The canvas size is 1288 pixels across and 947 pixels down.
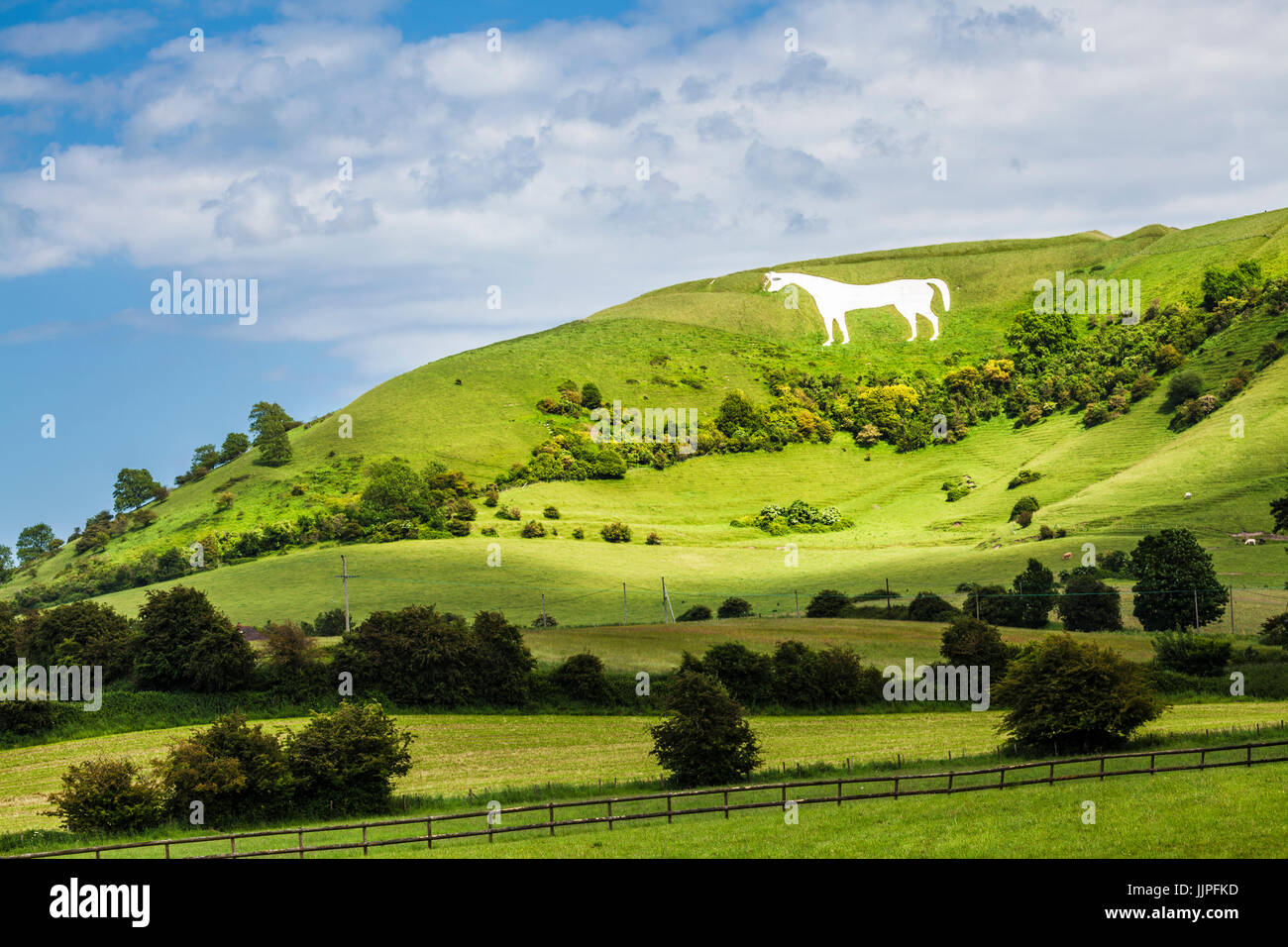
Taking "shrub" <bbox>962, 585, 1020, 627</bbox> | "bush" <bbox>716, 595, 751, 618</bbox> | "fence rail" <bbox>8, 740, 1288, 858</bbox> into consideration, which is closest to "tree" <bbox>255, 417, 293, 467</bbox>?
"bush" <bbox>716, 595, 751, 618</bbox>

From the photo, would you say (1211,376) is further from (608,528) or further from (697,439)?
(608,528)

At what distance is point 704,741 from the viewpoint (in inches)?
1859

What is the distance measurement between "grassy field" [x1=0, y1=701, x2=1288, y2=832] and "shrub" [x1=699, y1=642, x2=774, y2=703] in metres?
2.89

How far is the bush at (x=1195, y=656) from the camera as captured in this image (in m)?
64.9

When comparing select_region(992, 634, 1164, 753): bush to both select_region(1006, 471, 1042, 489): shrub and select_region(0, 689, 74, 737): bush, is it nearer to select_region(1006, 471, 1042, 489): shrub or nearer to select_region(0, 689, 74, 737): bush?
select_region(0, 689, 74, 737): bush

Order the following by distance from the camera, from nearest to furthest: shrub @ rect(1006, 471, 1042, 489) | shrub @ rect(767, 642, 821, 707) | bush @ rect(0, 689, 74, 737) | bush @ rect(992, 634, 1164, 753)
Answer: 1. bush @ rect(992, 634, 1164, 753)
2. bush @ rect(0, 689, 74, 737)
3. shrub @ rect(767, 642, 821, 707)
4. shrub @ rect(1006, 471, 1042, 489)

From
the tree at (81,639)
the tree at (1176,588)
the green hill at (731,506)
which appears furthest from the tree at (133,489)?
the tree at (1176,588)

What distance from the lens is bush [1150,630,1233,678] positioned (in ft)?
213

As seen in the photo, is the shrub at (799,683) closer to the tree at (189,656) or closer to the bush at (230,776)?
the bush at (230,776)

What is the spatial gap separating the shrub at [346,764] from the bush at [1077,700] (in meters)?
26.5

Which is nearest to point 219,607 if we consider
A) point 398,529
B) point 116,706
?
point 398,529

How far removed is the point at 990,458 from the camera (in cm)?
18038

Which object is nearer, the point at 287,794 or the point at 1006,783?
the point at 1006,783

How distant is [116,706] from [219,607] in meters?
44.9
